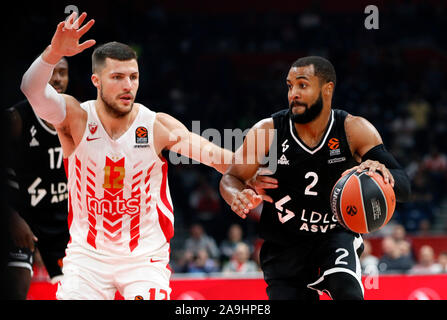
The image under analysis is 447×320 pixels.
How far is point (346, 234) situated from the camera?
473cm

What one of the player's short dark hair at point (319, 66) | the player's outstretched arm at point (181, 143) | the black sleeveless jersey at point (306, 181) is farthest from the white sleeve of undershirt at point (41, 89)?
the player's short dark hair at point (319, 66)

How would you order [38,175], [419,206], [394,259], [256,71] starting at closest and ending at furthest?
1. [38,175]
2. [394,259]
3. [419,206]
4. [256,71]

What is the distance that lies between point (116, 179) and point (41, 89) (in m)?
0.80

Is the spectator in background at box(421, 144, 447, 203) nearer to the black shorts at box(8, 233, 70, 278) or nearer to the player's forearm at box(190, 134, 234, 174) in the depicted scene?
the black shorts at box(8, 233, 70, 278)

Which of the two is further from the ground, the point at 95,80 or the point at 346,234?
the point at 95,80

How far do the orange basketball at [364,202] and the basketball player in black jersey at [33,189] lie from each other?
103 inches

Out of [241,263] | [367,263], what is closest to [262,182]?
[241,263]

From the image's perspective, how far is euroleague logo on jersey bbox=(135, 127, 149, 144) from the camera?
4.46m

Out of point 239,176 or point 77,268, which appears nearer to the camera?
point 77,268

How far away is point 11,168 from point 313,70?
9.37 ft

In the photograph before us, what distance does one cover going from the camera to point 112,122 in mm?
4504

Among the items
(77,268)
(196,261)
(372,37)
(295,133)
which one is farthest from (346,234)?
(372,37)

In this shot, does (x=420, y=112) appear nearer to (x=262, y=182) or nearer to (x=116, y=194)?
(x=262, y=182)

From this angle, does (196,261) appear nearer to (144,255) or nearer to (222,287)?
(222,287)
